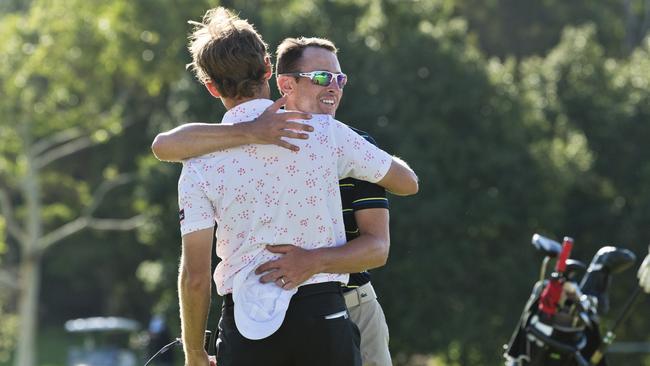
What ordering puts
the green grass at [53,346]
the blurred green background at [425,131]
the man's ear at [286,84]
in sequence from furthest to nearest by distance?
the green grass at [53,346]
the blurred green background at [425,131]
the man's ear at [286,84]

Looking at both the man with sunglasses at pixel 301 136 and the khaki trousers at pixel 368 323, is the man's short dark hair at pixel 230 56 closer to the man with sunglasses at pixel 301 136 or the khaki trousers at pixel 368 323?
the man with sunglasses at pixel 301 136

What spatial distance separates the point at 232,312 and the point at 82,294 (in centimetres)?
6071

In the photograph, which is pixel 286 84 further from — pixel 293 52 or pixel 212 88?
pixel 212 88

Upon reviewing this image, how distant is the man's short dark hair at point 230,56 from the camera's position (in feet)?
14.0

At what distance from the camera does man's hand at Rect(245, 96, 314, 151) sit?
14.0 ft

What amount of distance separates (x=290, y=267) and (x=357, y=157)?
0.43 metres

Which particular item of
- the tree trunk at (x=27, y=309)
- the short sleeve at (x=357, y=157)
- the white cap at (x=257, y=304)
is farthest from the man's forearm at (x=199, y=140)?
the tree trunk at (x=27, y=309)

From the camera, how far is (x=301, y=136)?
14.1 ft

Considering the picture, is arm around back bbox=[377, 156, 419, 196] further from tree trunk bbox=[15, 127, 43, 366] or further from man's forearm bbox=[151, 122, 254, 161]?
tree trunk bbox=[15, 127, 43, 366]

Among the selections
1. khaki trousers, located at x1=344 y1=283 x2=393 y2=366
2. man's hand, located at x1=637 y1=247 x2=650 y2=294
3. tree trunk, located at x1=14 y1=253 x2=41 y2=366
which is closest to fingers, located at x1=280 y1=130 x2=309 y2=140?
khaki trousers, located at x1=344 y1=283 x2=393 y2=366

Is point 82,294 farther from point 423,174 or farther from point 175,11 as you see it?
point 423,174

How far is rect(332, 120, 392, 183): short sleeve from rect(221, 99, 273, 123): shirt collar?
240 mm

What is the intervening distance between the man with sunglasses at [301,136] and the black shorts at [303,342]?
0.32 ft

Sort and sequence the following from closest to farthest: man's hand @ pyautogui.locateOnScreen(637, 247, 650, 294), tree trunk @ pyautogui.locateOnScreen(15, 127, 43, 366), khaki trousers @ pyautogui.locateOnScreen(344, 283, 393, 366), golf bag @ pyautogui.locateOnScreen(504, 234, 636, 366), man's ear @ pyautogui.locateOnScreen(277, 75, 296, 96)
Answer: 1. man's ear @ pyautogui.locateOnScreen(277, 75, 296, 96)
2. khaki trousers @ pyautogui.locateOnScreen(344, 283, 393, 366)
3. man's hand @ pyautogui.locateOnScreen(637, 247, 650, 294)
4. golf bag @ pyautogui.locateOnScreen(504, 234, 636, 366)
5. tree trunk @ pyautogui.locateOnScreen(15, 127, 43, 366)
